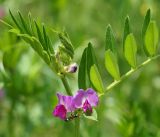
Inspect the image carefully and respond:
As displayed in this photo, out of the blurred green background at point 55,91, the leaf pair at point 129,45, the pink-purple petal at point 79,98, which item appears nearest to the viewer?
the pink-purple petal at point 79,98

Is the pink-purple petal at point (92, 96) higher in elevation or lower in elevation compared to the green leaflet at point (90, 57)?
lower

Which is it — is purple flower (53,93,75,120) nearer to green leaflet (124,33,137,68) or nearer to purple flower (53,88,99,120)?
purple flower (53,88,99,120)

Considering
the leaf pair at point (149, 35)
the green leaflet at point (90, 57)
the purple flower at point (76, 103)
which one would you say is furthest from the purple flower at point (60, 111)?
the leaf pair at point (149, 35)

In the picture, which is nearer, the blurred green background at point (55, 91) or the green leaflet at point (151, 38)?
the green leaflet at point (151, 38)

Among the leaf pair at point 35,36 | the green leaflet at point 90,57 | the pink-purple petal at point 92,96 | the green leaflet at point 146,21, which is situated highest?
the green leaflet at point 146,21

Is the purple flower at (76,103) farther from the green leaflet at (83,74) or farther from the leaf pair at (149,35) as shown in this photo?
the leaf pair at (149,35)

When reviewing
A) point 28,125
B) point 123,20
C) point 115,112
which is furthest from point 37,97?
point 123,20

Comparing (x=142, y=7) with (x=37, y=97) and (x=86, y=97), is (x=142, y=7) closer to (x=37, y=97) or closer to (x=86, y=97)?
(x=37, y=97)
